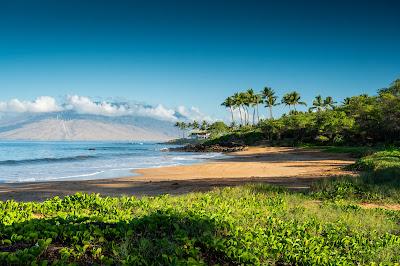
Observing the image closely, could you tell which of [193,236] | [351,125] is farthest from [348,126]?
[193,236]

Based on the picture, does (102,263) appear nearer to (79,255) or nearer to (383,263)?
(79,255)

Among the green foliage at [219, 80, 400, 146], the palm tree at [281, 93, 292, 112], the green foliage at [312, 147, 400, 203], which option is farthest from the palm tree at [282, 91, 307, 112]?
the green foliage at [312, 147, 400, 203]

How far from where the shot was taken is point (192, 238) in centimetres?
734

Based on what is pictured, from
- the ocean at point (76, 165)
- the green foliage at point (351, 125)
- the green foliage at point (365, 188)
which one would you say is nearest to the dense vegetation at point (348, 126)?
the green foliage at point (351, 125)

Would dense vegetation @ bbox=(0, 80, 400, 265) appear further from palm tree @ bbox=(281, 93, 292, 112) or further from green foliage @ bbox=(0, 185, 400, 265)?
palm tree @ bbox=(281, 93, 292, 112)

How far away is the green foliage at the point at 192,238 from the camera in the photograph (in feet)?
20.6

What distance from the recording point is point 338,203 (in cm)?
1377

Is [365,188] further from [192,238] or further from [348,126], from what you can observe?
[348,126]

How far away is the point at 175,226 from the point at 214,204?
4721mm

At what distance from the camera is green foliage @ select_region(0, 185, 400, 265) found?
6266 millimetres

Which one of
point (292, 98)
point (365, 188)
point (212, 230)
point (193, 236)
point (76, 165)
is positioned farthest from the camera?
point (292, 98)

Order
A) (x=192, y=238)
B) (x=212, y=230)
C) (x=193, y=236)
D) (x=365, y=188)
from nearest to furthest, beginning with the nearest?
(x=192, y=238) → (x=193, y=236) → (x=212, y=230) → (x=365, y=188)

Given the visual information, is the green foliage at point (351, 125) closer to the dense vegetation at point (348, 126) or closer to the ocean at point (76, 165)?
the dense vegetation at point (348, 126)

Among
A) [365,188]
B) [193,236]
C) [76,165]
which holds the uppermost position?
[193,236]
